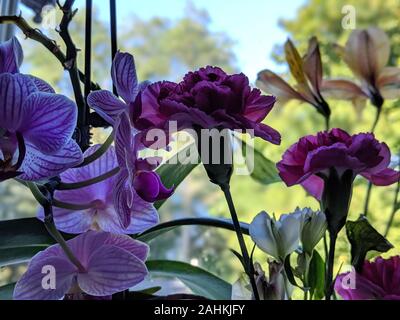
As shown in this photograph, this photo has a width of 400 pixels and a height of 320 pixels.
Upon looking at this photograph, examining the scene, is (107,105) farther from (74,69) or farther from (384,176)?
(384,176)

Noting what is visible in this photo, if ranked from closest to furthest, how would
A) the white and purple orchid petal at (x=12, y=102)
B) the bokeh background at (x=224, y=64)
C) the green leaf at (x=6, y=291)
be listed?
the white and purple orchid petal at (x=12, y=102) → the green leaf at (x=6, y=291) → the bokeh background at (x=224, y=64)

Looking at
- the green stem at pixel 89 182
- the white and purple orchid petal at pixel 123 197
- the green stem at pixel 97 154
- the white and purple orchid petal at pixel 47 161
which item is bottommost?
the white and purple orchid petal at pixel 123 197

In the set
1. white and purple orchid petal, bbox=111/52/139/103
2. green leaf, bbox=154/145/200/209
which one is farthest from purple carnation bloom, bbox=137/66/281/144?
green leaf, bbox=154/145/200/209

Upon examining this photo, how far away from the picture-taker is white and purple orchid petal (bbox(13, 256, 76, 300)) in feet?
1.17

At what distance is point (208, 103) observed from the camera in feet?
1.13

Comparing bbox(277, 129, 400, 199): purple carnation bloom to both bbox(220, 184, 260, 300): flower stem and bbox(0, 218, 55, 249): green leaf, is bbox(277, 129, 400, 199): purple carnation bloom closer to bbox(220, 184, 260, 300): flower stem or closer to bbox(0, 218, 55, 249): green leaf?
bbox(220, 184, 260, 300): flower stem

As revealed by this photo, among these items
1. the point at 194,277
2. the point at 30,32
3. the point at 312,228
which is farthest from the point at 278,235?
the point at 30,32

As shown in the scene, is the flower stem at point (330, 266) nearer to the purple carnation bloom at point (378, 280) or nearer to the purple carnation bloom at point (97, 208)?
the purple carnation bloom at point (378, 280)

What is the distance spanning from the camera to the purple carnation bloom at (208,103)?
1.13ft

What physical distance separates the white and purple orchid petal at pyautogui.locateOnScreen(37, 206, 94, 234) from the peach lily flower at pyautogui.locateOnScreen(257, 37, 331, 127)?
9.2 inches

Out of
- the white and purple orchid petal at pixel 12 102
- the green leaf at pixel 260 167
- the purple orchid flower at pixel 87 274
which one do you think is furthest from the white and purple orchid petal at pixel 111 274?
the green leaf at pixel 260 167

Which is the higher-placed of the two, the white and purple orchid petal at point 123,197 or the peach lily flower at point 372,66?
the peach lily flower at point 372,66

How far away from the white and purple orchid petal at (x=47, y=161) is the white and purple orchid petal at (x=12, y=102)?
0.02 metres

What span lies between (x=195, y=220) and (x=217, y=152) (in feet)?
0.37
